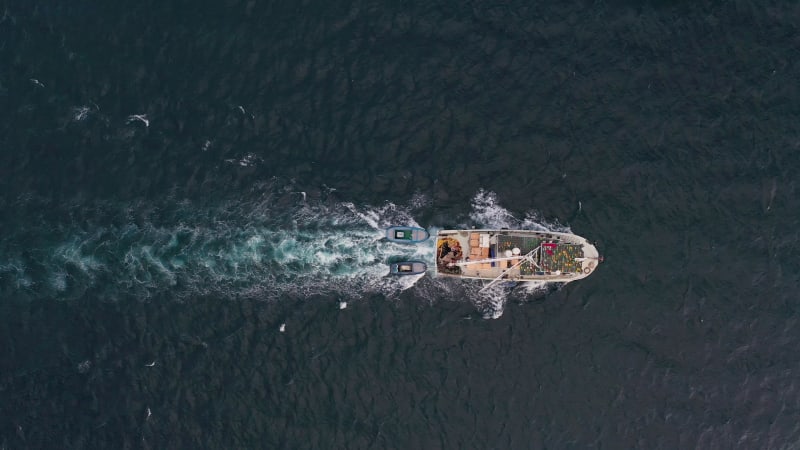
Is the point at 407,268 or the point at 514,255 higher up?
the point at 514,255

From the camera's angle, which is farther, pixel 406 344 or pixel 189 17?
pixel 189 17

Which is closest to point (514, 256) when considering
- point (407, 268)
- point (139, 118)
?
point (407, 268)

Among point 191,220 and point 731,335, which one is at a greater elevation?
point 191,220

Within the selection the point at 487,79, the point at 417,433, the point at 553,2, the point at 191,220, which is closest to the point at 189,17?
the point at 191,220

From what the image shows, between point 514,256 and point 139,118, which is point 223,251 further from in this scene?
point 514,256

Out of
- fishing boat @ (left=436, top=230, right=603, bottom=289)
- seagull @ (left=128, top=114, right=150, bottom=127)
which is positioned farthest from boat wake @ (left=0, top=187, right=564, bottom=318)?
seagull @ (left=128, top=114, right=150, bottom=127)

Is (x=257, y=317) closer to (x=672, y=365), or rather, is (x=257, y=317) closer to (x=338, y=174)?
(x=338, y=174)

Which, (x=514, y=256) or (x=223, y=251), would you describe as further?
(x=223, y=251)

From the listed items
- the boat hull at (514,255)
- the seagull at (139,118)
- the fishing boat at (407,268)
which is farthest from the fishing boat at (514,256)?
the seagull at (139,118)
